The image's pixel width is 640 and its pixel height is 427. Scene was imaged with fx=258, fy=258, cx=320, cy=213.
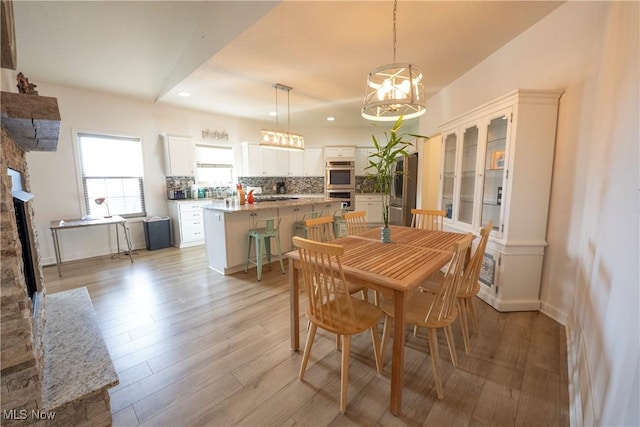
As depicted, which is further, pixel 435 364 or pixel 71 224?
pixel 71 224

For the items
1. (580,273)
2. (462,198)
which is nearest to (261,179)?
(462,198)

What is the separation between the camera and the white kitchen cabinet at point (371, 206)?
7039 mm

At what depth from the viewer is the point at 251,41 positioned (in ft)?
8.49

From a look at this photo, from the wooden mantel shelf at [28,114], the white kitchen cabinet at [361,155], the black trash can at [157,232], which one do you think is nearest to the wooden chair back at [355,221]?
the wooden mantel shelf at [28,114]

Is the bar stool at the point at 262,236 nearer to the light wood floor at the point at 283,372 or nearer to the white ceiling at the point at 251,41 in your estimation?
the light wood floor at the point at 283,372

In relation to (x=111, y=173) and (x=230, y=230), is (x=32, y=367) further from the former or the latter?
(x=111, y=173)

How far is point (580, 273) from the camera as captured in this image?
204 centimetres

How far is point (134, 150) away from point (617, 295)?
620 centimetres

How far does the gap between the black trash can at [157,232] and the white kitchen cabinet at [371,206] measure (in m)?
4.52

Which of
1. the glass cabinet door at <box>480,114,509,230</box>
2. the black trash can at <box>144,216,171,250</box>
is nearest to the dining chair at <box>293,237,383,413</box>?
the glass cabinet door at <box>480,114,509,230</box>

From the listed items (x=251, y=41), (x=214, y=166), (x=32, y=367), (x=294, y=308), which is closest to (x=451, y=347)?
(x=294, y=308)

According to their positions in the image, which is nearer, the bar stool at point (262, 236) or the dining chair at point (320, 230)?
the dining chair at point (320, 230)

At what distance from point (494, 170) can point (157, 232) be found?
17.7ft

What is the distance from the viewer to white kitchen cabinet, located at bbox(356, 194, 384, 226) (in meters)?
7.04
